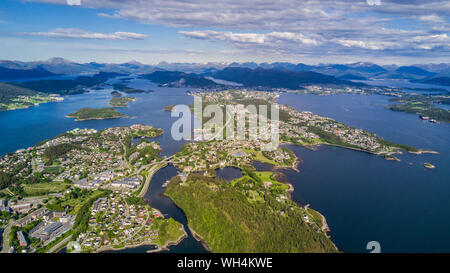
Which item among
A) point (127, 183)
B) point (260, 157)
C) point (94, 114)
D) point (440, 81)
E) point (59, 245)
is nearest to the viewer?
point (59, 245)

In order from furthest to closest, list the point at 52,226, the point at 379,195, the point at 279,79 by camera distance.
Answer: the point at 279,79, the point at 379,195, the point at 52,226

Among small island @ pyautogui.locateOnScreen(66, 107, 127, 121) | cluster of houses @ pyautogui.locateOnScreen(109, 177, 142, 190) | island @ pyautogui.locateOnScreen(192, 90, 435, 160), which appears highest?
small island @ pyautogui.locateOnScreen(66, 107, 127, 121)

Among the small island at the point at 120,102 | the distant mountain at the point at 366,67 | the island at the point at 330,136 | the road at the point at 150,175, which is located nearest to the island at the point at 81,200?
the road at the point at 150,175

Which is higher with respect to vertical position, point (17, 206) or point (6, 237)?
point (17, 206)

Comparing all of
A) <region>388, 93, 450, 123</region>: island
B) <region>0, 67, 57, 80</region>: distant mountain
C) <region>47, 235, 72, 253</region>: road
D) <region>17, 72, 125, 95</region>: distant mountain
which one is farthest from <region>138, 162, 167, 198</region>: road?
<region>0, 67, 57, 80</region>: distant mountain

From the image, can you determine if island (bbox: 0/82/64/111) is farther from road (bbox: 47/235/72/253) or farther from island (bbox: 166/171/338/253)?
island (bbox: 166/171/338/253)

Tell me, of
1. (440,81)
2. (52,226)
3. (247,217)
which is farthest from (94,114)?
(440,81)

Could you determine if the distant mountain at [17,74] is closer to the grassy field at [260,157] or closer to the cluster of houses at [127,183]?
the cluster of houses at [127,183]

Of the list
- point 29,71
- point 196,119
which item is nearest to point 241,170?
point 196,119

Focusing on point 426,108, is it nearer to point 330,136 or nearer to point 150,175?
point 330,136

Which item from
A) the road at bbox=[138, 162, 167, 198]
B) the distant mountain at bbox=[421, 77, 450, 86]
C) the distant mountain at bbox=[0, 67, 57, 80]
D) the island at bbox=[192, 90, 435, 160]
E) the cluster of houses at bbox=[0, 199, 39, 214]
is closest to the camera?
the cluster of houses at bbox=[0, 199, 39, 214]

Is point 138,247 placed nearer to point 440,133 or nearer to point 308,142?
point 308,142
